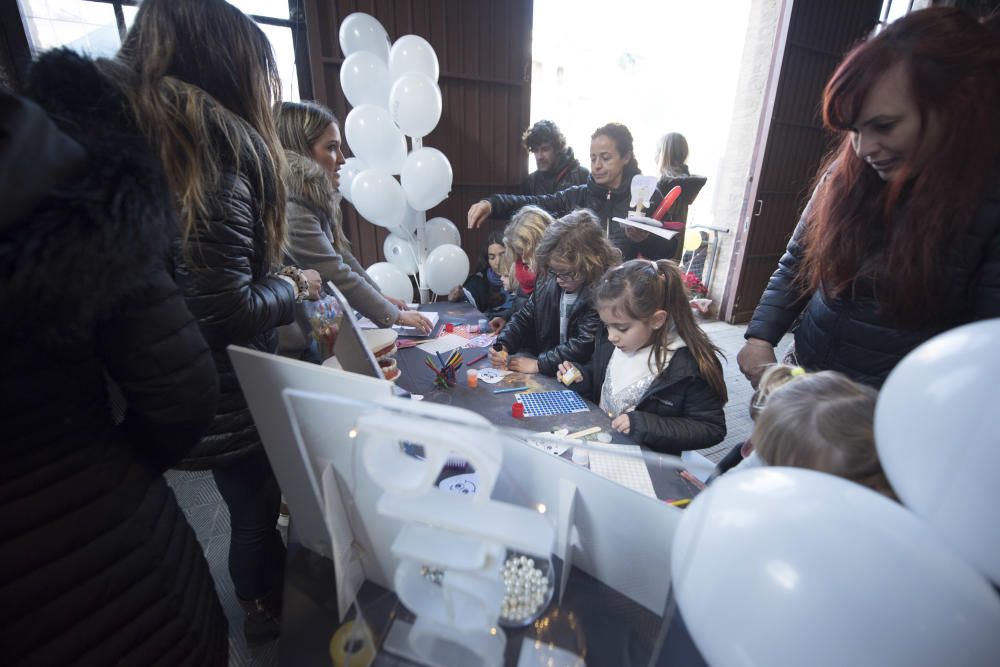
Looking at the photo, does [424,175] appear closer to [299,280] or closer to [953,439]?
[299,280]

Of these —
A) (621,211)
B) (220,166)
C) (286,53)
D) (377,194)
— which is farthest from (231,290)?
(286,53)

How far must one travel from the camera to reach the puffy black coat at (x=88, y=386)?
0.45 metres

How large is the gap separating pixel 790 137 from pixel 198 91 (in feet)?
15.5

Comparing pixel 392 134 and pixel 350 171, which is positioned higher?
pixel 392 134

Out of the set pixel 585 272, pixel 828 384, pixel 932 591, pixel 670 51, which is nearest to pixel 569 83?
pixel 670 51

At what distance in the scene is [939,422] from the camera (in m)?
0.37

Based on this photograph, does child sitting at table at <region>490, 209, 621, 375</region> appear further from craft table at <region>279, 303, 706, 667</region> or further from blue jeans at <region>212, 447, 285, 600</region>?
craft table at <region>279, 303, 706, 667</region>

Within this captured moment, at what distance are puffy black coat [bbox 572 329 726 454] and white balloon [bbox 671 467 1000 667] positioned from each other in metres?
0.83

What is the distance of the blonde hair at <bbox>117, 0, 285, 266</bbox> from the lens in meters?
0.76

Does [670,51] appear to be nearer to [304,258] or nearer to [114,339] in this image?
[304,258]

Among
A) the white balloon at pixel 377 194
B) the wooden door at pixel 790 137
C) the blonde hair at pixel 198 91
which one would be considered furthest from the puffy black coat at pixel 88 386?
the wooden door at pixel 790 137

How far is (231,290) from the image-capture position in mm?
825

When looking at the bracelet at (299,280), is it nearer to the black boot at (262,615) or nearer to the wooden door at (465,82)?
the black boot at (262,615)

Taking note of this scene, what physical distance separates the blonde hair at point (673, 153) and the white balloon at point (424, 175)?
1.59 meters
